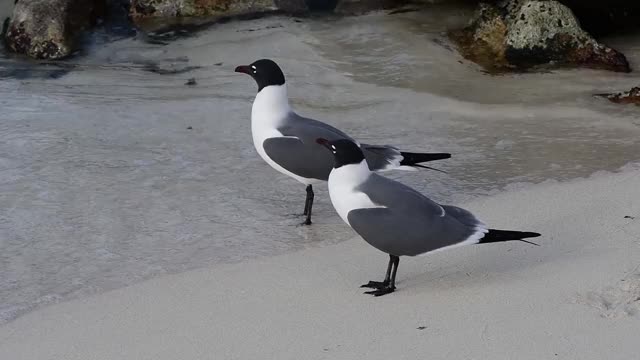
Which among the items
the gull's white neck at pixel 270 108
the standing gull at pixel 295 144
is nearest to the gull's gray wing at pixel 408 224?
the standing gull at pixel 295 144

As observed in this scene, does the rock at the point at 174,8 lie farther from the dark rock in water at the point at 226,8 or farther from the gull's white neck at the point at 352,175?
the gull's white neck at the point at 352,175

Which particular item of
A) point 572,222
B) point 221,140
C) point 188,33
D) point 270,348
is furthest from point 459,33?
point 270,348

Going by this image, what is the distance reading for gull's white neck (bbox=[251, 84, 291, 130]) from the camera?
Answer: 193 inches

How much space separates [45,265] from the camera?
14.4 ft

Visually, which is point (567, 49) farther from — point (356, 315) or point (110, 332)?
point (110, 332)

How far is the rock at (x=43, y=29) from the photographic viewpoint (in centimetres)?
787

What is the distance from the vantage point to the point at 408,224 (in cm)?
388

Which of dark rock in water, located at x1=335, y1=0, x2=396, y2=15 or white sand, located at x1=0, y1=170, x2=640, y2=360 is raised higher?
dark rock in water, located at x1=335, y1=0, x2=396, y2=15

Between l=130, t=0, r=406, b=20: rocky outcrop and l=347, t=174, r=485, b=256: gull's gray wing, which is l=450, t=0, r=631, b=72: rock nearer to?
l=130, t=0, r=406, b=20: rocky outcrop

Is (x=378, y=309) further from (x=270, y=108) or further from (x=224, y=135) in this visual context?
(x=224, y=135)

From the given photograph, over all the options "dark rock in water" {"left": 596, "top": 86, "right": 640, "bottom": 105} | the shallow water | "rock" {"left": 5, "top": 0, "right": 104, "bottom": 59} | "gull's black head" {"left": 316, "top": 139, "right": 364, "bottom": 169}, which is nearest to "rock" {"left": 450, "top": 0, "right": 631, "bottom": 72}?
the shallow water

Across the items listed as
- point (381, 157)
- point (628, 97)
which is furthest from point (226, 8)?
point (381, 157)

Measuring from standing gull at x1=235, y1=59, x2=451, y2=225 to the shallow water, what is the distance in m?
0.30

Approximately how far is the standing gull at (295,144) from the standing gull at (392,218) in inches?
24.6
